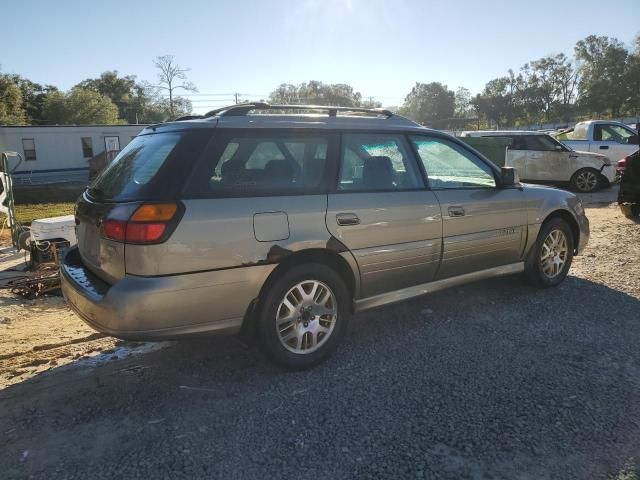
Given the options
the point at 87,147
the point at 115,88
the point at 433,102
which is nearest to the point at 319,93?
the point at 433,102

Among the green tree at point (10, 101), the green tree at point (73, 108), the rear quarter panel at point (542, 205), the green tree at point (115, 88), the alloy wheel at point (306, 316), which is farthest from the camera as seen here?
the green tree at point (115, 88)

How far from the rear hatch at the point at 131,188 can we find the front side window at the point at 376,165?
1.05 meters

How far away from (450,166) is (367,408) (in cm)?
231

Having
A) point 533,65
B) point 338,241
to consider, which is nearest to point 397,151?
point 338,241

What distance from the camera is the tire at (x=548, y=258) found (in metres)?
4.90

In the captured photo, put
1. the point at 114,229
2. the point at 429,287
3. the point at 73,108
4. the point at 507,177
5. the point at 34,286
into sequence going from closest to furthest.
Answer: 1. the point at 114,229
2. the point at 429,287
3. the point at 507,177
4. the point at 34,286
5. the point at 73,108

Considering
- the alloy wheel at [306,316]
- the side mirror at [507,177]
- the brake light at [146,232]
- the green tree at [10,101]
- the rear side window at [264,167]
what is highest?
the green tree at [10,101]

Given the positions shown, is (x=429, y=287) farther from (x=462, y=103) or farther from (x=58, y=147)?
(x=462, y=103)

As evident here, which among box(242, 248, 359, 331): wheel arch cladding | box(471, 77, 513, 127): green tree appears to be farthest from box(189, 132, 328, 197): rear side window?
box(471, 77, 513, 127): green tree

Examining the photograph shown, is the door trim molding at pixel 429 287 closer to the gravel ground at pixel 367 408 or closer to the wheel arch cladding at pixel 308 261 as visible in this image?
the wheel arch cladding at pixel 308 261

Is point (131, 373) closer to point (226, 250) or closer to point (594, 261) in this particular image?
point (226, 250)

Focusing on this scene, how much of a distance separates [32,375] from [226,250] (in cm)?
181

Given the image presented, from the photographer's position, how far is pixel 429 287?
13.4 feet

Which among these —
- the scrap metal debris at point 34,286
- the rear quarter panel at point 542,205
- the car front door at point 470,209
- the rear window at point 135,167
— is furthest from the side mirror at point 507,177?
the scrap metal debris at point 34,286
